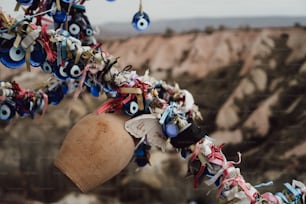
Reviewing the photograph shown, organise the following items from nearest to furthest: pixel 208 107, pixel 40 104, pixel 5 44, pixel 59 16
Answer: pixel 5 44 → pixel 59 16 → pixel 40 104 → pixel 208 107

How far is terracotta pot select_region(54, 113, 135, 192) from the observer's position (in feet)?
2.43

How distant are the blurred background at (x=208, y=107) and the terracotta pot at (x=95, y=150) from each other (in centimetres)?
72

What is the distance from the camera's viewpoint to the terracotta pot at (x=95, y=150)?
2.43 feet

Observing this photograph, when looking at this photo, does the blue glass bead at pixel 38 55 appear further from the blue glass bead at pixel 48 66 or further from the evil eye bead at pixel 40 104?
the evil eye bead at pixel 40 104

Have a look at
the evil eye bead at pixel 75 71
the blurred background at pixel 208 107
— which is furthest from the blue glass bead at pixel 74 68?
the blurred background at pixel 208 107

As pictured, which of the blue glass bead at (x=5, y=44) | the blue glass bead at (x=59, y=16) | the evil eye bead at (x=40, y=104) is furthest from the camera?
the evil eye bead at (x=40, y=104)

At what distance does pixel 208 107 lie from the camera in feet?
4.88

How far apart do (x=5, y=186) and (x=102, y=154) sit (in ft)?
2.77

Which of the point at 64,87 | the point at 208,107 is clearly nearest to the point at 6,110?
the point at 64,87

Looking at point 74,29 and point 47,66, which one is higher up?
point 74,29

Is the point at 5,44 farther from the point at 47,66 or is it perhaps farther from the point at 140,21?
the point at 140,21

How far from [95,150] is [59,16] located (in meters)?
0.26

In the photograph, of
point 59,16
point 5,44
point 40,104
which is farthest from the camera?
point 40,104

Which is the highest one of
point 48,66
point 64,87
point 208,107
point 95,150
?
point 208,107
